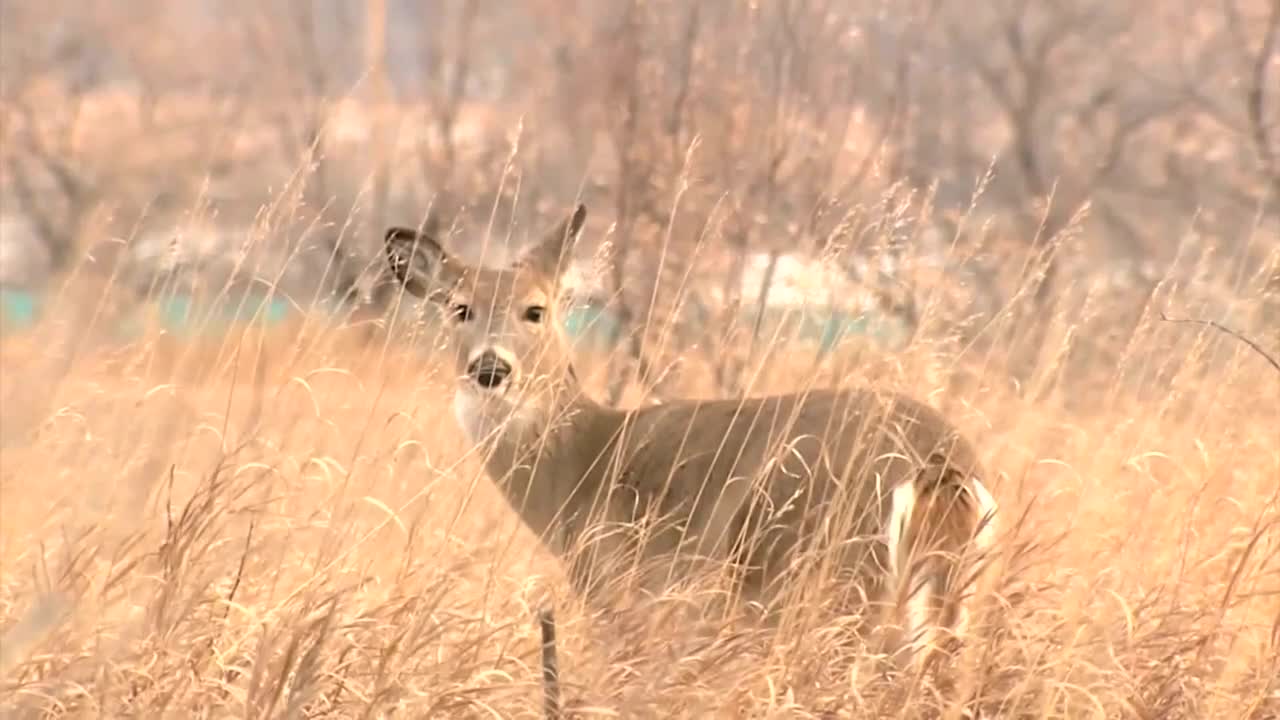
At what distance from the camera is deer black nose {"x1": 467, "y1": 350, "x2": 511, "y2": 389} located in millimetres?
3703

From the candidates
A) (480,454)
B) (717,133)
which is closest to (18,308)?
(480,454)

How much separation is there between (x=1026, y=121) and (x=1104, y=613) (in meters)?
7.48

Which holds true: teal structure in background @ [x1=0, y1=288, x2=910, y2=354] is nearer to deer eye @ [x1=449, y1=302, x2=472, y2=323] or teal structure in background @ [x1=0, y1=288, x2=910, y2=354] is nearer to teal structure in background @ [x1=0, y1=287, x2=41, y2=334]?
teal structure in background @ [x1=0, y1=287, x2=41, y2=334]

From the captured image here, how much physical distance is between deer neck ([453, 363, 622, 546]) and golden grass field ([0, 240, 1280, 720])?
114 mm

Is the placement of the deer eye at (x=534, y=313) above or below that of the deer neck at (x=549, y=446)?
above

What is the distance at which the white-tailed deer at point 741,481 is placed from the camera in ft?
9.46

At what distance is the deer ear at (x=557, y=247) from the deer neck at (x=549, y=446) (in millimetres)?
381

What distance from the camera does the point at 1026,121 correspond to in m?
9.91

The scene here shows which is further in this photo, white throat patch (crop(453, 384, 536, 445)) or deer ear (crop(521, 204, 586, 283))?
deer ear (crop(521, 204, 586, 283))

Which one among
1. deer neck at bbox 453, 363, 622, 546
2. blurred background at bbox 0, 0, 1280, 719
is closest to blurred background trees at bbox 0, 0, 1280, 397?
blurred background at bbox 0, 0, 1280, 719

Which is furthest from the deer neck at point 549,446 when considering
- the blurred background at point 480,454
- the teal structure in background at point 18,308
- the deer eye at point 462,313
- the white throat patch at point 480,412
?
the teal structure in background at point 18,308

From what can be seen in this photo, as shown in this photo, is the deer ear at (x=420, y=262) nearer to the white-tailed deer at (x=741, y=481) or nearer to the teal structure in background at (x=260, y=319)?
the white-tailed deer at (x=741, y=481)

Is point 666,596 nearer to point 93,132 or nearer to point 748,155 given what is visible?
point 93,132

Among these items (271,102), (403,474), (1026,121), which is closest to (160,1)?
(271,102)
